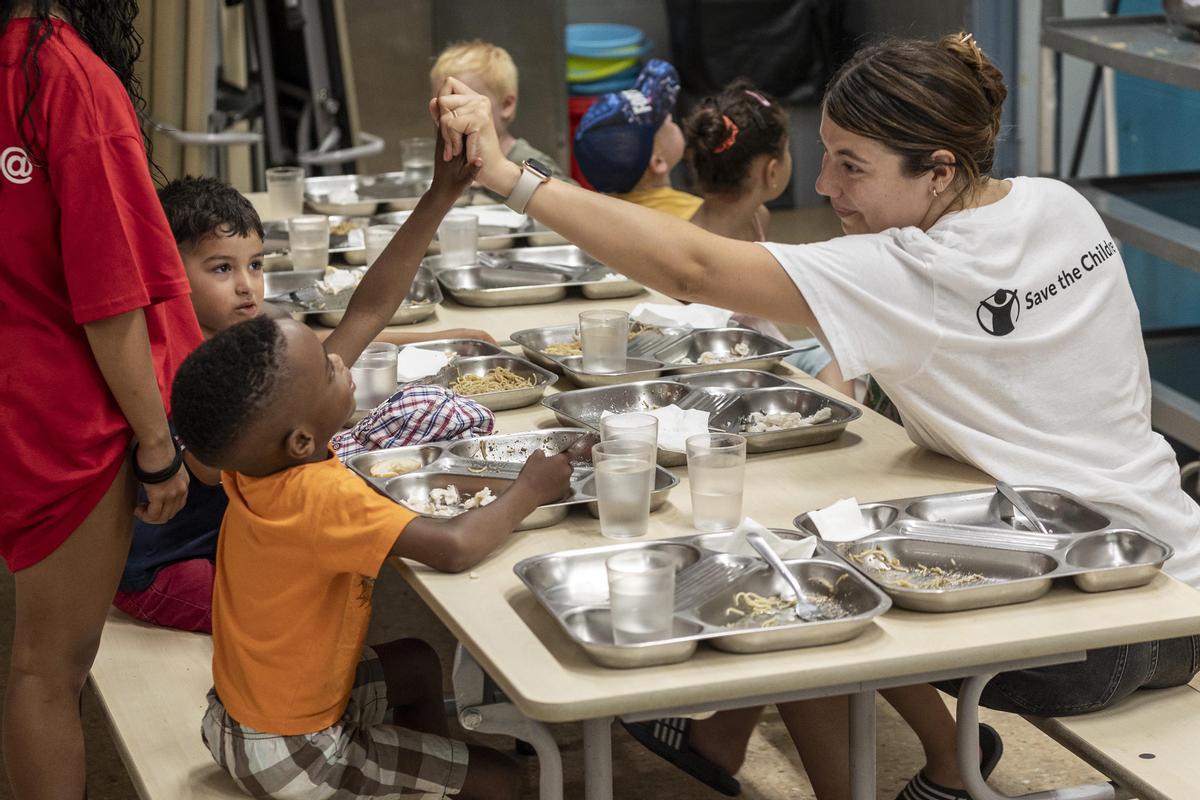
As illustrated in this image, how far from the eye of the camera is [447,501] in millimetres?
2232

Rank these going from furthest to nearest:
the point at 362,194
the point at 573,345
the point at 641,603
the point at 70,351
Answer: the point at 362,194 → the point at 573,345 → the point at 70,351 → the point at 641,603

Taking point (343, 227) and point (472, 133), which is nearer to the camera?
point (472, 133)

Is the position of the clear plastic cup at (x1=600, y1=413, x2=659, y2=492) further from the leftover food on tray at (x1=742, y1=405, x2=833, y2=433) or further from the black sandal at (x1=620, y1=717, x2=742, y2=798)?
the black sandal at (x1=620, y1=717, x2=742, y2=798)

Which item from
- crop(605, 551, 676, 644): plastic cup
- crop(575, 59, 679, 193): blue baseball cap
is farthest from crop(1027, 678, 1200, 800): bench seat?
crop(575, 59, 679, 193): blue baseball cap

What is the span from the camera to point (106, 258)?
6.92 feet

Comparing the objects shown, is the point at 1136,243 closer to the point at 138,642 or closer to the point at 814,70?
the point at 138,642

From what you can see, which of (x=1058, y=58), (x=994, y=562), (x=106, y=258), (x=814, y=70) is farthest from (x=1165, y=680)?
(x=814, y=70)

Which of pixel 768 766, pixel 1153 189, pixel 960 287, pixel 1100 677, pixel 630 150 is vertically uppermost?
pixel 960 287

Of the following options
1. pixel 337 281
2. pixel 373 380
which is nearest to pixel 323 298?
pixel 337 281

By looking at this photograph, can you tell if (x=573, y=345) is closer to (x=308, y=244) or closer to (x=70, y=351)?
(x=308, y=244)

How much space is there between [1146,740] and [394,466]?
3.91 feet

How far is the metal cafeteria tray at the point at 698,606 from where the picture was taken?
169cm

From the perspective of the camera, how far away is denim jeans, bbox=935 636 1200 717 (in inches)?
81.1

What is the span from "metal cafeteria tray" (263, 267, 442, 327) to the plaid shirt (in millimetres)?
798
